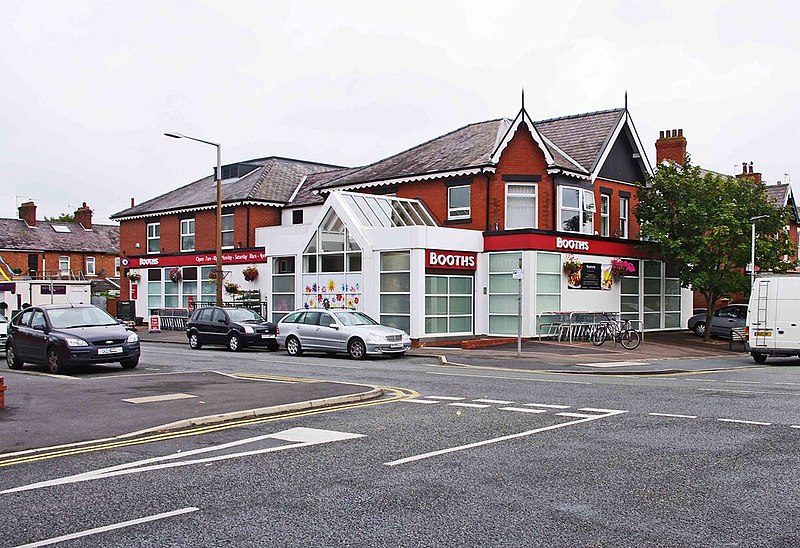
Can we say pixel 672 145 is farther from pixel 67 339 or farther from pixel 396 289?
pixel 67 339

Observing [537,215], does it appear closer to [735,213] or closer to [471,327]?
[471,327]

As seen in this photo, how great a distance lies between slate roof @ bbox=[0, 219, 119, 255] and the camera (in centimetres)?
6862

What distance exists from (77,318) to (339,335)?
8.38 m

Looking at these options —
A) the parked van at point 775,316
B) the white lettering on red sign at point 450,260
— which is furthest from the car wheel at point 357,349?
the parked van at point 775,316

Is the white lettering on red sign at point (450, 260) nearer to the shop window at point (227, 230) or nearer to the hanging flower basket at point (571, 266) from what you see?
the hanging flower basket at point (571, 266)

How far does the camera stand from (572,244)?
3434cm

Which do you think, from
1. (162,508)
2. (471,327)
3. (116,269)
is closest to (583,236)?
(471,327)

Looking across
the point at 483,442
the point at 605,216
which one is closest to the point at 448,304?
the point at 605,216

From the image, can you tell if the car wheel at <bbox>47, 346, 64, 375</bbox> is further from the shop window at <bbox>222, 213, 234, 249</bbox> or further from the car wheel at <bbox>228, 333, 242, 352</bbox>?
the shop window at <bbox>222, 213, 234, 249</bbox>

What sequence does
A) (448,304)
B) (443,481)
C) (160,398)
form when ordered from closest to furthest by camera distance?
(443,481), (160,398), (448,304)

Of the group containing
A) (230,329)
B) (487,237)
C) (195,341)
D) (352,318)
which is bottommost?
(195,341)

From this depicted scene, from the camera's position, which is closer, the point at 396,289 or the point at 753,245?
the point at 396,289

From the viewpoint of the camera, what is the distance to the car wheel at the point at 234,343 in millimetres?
29841

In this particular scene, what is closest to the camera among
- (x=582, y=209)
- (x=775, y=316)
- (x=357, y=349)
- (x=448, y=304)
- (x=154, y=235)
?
(x=775, y=316)
